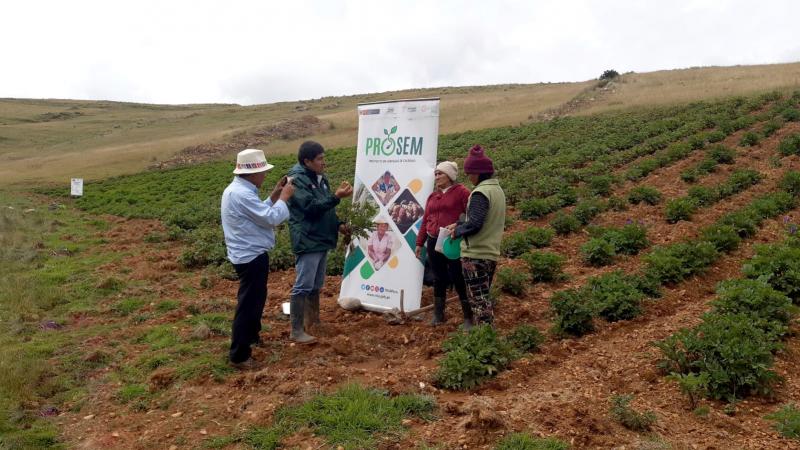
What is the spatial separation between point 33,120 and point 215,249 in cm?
8935

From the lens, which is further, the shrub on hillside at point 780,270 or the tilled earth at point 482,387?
the shrub on hillside at point 780,270

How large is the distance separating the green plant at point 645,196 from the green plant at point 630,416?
352 inches

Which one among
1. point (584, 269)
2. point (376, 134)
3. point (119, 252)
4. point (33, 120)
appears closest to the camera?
point (376, 134)

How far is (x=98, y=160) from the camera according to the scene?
42156 mm

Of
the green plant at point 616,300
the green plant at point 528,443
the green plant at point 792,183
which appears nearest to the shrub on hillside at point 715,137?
the green plant at point 792,183

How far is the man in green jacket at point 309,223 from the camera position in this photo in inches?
253

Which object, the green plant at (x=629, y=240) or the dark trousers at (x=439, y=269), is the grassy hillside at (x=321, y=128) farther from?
the dark trousers at (x=439, y=269)

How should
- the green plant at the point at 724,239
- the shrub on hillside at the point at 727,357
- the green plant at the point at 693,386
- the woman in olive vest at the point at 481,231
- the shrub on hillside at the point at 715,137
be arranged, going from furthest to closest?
the shrub on hillside at the point at 715,137
the green plant at the point at 724,239
the woman in olive vest at the point at 481,231
the shrub on hillside at the point at 727,357
the green plant at the point at 693,386

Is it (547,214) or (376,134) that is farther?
(547,214)

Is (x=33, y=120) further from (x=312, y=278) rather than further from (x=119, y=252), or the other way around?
(x=312, y=278)

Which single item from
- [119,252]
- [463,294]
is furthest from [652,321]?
[119,252]

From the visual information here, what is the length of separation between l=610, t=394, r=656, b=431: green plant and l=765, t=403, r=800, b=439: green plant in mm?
845

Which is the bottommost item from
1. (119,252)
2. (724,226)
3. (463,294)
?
(119,252)

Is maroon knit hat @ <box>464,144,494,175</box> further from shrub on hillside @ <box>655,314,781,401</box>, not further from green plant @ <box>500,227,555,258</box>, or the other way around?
green plant @ <box>500,227,555,258</box>
